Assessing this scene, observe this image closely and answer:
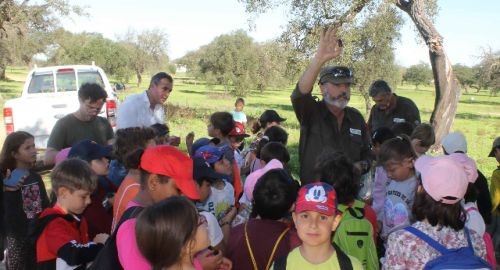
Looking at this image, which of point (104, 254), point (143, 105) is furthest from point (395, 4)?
point (104, 254)

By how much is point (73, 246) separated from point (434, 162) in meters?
2.18

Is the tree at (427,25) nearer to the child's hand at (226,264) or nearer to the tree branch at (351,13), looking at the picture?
the tree branch at (351,13)

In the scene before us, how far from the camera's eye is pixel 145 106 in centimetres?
548

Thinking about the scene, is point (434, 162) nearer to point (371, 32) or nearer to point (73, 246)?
point (73, 246)

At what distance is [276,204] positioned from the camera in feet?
9.43

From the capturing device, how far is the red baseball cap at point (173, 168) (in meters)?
2.61

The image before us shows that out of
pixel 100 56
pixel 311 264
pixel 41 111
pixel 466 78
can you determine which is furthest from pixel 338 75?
pixel 466 78

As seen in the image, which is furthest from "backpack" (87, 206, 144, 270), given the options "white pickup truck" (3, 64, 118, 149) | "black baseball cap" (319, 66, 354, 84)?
"white pickup truck" (3, 64, 118, 149)

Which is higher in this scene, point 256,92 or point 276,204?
point 276,204

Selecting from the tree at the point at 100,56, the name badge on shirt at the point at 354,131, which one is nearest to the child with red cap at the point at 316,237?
the name badge on shirt at the point at 354,131

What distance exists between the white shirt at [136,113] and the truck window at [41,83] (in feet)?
23.6

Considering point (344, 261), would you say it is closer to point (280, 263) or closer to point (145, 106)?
point (280, 263)

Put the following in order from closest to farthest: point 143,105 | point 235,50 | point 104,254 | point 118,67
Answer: point 104,254
point 143,105
point 235,50
point 118,67

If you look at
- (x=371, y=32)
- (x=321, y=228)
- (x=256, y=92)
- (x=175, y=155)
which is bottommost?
(x=256, y=92)
